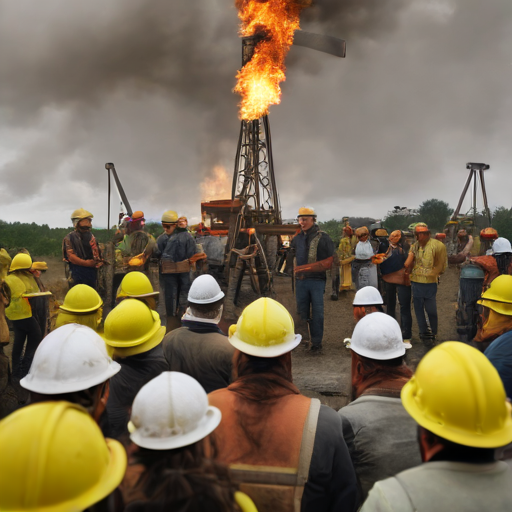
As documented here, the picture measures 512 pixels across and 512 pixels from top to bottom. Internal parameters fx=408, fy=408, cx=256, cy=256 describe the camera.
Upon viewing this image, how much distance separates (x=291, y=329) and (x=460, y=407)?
0.98 meters

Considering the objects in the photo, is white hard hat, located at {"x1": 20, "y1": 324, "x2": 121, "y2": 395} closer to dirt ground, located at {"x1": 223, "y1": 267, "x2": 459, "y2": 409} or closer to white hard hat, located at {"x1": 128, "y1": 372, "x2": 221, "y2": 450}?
white hard hat, located at {"x1": 128, "y1": 372, "x2": 221, "y2": 450}

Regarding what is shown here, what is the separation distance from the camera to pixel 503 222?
17938 millimetres

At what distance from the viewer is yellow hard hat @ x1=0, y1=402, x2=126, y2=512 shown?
39.2 inches

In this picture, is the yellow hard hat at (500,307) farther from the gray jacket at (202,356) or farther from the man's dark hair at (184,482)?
the man's dark hair at (184,482)

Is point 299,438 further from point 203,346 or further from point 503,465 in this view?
point 203,346

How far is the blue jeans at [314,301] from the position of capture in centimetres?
602

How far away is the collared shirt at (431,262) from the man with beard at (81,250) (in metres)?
4.95

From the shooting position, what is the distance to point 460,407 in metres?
1.25

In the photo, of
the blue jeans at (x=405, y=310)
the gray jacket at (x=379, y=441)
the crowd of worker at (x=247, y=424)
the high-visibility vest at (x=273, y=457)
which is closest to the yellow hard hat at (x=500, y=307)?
the crowd of worker at (x=247, y=424)

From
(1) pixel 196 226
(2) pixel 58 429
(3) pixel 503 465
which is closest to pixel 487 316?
(3) pixel 503 465

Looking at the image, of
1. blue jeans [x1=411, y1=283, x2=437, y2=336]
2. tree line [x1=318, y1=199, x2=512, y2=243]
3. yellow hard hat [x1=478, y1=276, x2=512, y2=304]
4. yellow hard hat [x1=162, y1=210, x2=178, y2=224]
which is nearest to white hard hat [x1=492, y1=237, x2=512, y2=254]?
blue jeans [x1=411, y1=283, x2=437, y2=336]

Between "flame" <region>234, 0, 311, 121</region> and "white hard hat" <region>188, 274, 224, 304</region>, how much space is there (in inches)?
439

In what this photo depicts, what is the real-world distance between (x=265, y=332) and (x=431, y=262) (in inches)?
184

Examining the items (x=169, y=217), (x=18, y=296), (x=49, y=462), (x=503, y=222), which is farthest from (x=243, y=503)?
(x=503, y=222)
